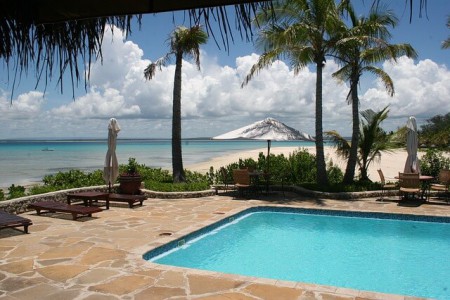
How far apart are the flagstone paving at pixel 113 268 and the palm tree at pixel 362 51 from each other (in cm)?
571

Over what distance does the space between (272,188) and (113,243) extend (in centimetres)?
895

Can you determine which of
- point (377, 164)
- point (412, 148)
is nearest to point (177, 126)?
point (412, 148)

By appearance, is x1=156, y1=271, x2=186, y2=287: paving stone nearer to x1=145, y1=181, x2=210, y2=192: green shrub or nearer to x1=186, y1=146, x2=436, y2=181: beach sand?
x1=145, y1=181, x2=210, y2=192: green shrub

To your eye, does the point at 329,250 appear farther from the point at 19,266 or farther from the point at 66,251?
the point at 19,266

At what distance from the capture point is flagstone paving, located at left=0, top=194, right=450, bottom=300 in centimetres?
497

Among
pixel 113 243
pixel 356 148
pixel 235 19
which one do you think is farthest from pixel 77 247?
pixel 356 148

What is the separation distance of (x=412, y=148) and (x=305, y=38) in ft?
17.7

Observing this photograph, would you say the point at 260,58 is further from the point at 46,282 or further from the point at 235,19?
the point at 235,19

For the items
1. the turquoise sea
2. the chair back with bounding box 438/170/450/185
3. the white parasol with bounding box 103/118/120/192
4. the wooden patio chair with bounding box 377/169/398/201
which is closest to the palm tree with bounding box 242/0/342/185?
the wooden patio chair with bounding box 377/169/398/201

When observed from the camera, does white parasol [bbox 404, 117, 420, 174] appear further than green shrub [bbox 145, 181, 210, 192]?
No

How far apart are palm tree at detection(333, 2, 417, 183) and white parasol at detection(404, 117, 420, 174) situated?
6.95ft

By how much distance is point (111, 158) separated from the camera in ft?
40.0

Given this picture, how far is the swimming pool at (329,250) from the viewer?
22.5ft

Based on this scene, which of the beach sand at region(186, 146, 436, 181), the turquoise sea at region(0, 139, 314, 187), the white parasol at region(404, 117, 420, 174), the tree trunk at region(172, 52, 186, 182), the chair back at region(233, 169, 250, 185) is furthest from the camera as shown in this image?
the turquoise sea at region(0, 139, 314, 187)
